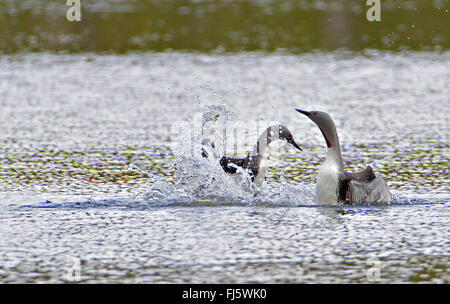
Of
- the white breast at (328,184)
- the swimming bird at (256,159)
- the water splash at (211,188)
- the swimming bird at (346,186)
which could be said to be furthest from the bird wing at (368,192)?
the swimming bird at (256,159)

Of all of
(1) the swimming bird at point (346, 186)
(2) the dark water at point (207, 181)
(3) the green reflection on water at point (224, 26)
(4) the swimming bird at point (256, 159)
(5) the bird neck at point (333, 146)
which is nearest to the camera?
(2) the dark water at point (207, 181)

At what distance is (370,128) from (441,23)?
49.7 feet

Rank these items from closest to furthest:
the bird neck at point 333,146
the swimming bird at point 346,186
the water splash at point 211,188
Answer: the swimming bird at point 346,186 → the bird neck at point 333,146 → the water splash at point 211,188

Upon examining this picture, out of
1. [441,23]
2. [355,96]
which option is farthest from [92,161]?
[441,23]

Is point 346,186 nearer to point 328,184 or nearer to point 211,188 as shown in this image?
point 328,184

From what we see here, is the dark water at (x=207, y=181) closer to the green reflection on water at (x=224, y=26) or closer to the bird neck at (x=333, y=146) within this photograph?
the bird neck at (x=333, y=146)

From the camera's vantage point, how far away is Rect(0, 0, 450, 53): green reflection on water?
81.5 ft

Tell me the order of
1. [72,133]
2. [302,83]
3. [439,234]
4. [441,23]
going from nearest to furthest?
[439,234] → [72,133] → [302,83] → [441,23]

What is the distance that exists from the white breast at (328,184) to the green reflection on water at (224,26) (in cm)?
1467

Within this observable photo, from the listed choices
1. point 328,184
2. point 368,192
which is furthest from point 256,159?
point 368,192

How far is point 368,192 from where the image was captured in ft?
30.6

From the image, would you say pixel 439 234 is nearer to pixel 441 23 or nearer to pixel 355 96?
pixel 355 96

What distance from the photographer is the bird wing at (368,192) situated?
9297 millimetres

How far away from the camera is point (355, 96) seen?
679 inches
